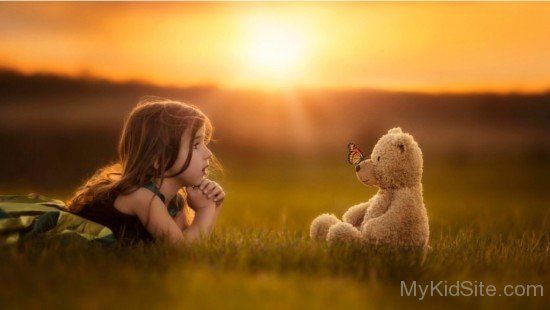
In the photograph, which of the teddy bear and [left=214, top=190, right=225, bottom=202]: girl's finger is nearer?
the teddy bear

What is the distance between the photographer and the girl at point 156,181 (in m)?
4.66

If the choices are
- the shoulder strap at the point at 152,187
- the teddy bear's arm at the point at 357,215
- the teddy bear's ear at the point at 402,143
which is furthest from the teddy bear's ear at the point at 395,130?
the shoulder strap at the point at 152,187

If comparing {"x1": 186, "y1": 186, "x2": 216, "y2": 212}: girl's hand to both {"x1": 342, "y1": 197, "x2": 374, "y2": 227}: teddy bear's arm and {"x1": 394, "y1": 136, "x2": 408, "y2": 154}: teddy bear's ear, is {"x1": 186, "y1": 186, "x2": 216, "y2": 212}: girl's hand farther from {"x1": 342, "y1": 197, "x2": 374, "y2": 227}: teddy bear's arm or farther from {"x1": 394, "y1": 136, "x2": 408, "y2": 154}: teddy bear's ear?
{"x1": 394, "y1": 136, "x2": 408, "y2": 154}: teddy bear's ear

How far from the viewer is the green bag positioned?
457 centimetres

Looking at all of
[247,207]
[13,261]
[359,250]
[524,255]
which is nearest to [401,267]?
[359,250]

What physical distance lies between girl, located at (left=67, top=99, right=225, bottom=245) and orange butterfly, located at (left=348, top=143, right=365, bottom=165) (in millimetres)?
983

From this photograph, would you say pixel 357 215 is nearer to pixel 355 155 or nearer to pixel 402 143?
pixel 355 155

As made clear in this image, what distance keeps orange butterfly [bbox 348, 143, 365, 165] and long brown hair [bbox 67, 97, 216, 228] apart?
3.51 ft

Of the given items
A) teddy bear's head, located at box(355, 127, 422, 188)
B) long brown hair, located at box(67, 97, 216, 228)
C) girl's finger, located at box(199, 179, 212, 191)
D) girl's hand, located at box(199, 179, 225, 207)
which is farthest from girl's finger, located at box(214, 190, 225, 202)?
teddy bear's head, located at box(355, 127, 422, 188)

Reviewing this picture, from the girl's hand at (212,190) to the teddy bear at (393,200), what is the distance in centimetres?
94

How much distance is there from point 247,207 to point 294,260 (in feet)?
13.4

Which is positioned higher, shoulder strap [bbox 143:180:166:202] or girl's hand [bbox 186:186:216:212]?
shoulder strap [bbox 143:180:166:202]

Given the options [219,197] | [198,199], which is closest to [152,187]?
[198,199]

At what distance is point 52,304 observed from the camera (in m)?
3.20
